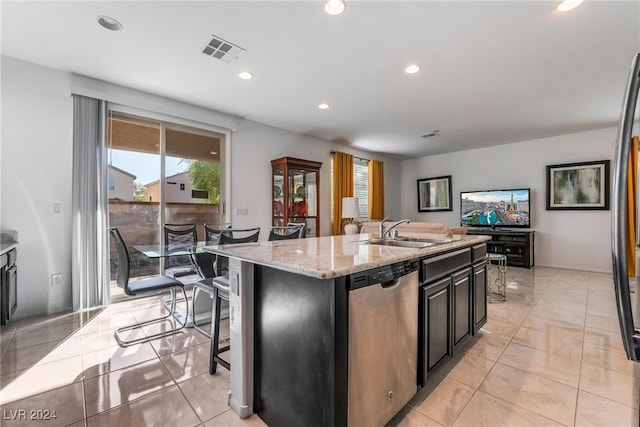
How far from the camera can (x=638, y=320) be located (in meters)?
0.79

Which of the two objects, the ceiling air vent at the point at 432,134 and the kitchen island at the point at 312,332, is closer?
the kitchen island at the point at 312,332

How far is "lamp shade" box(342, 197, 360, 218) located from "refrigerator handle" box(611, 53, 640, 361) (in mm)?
4694

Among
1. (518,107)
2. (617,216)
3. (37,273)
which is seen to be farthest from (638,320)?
(37,273)

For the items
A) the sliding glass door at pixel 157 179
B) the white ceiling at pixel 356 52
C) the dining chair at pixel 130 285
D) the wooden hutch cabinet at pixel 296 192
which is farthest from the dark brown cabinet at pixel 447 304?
the wooden hutch cabinet at pixel 296 192

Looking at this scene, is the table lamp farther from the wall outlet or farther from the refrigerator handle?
the refrigerator handle

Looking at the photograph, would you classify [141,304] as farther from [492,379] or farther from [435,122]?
[435,122]

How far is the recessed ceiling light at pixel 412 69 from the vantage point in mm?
2795

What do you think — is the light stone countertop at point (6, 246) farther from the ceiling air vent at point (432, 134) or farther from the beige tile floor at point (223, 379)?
the ceiling air vent at point (432, 134)

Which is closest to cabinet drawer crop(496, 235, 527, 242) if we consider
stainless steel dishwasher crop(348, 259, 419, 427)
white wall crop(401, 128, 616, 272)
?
white wall crop(401, 128, 616, 272)

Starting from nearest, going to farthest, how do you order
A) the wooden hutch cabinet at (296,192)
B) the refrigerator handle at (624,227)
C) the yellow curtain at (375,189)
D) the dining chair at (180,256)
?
1. the refrigerator handle at (624,227)
2. the dining chair at (180,256)
3. the wooden hutch cabinet at (296,192)
4. the yellow curtain at (375,189)

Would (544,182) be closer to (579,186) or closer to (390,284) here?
(579,186)

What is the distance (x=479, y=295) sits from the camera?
236 centimetres

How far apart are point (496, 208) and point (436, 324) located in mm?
5145

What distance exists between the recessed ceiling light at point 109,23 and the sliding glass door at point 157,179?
4.68 ft
